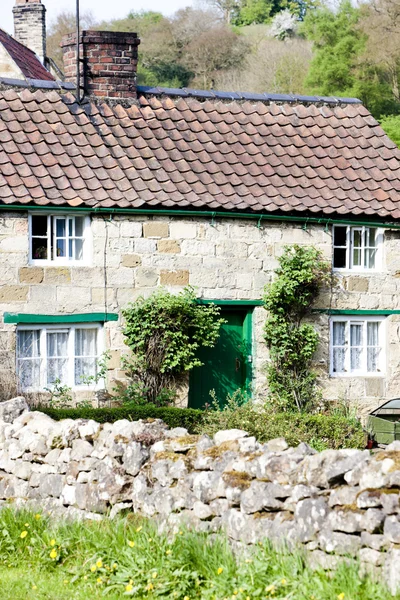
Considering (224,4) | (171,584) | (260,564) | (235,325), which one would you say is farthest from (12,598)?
(224,4)

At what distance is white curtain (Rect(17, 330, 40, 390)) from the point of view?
Answer: 15.4m

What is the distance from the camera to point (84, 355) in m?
15.8

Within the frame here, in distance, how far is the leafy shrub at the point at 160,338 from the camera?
15.6 meters

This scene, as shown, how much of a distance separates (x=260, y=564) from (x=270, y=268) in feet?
32.8

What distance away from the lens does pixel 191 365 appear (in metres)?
15.6

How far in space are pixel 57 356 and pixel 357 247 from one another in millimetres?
5293

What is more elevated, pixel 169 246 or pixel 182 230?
pixel 182 230

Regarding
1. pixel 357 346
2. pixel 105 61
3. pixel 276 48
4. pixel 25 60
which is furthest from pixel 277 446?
pixel 276 48

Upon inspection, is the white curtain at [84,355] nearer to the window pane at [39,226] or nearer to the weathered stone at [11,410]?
the window pane at [39,226]

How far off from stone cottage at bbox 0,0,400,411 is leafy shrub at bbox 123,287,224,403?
29cm

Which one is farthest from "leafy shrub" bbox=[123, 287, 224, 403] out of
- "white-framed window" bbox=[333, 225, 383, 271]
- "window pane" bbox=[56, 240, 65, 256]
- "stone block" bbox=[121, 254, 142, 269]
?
"white-framed window" bbox=[333, 225, 383, 271]

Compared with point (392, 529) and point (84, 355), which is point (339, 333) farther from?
point (392, 529)

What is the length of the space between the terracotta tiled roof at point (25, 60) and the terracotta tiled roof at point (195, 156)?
6.04 meters

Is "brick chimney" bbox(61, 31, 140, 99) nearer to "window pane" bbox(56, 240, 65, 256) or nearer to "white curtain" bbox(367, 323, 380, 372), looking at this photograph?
"window pane" bbox(56, 240, 65, 256)
